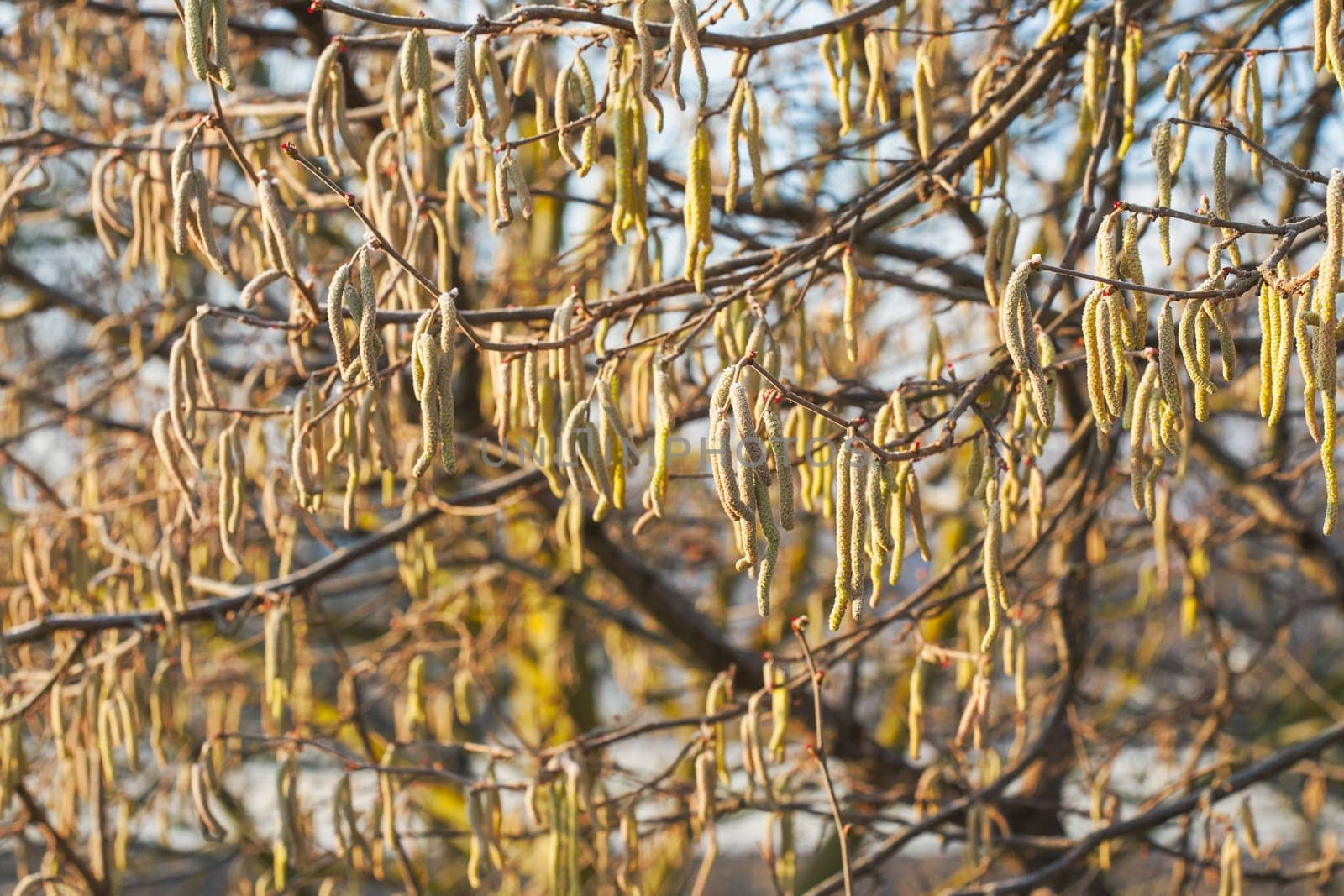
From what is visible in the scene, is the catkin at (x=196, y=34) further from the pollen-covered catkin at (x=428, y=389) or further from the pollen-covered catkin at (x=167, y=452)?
the pollen-covered catkin at (x=167, y=452)

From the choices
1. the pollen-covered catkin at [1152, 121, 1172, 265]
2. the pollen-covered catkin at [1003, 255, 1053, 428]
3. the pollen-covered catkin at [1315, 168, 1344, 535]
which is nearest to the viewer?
the pollen-covered catkin at [1315, 168, 1344, 535]

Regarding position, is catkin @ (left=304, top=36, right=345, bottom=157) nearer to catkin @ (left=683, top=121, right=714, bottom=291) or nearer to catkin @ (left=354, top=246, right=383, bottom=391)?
catkin @ (left=354, top=246, right=383, bottom=391)

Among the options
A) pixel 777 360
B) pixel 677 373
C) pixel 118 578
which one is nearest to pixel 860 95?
pixel 677 373

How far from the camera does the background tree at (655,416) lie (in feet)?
5.53

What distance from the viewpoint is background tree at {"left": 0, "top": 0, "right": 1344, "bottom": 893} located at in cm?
169

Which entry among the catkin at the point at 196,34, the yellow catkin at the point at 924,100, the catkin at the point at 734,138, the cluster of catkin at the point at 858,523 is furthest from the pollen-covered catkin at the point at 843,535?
the catkin at the point at 196,34

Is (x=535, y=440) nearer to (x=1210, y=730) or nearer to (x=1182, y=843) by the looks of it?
(x=1182, y=843)

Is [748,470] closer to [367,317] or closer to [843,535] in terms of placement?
Result: [843,535]

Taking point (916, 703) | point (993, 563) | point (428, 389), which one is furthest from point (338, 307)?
Result: point (916, 703)

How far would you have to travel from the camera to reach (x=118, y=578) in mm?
2859

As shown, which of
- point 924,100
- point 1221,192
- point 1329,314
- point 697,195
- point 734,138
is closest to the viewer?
point 1329,314

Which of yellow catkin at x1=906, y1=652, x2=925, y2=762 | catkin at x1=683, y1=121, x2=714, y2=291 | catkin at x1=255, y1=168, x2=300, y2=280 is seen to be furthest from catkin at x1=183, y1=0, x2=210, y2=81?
yellow catkin at x1=906, y1=652, x2=925, y2=762

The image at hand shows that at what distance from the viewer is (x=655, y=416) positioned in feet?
A: 6.48

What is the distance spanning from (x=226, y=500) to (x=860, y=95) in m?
1.89
